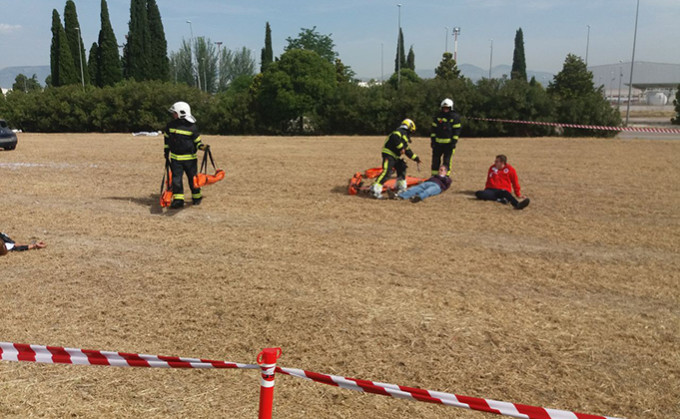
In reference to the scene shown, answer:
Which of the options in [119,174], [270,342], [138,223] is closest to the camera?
[270,342]

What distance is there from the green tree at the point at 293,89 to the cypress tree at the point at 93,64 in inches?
1164

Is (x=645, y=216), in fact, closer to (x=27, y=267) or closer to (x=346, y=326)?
(x=346, y=326)

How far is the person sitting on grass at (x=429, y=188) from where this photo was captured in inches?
429

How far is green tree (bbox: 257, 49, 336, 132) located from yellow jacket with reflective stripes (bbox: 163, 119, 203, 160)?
21703mm

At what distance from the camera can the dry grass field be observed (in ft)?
13.4

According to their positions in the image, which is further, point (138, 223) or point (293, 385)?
point (138, 223)

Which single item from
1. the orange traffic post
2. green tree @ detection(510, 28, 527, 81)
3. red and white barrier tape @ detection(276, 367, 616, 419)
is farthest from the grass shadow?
green tree @ detection(510, 28, 527, 81)

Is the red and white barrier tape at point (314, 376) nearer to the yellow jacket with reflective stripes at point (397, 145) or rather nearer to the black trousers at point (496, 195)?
the yellow jacket with reflective stripes at point (397, 145)

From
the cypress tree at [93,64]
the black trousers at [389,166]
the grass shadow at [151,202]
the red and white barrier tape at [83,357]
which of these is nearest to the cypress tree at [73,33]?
the cypress tree at [93,64]

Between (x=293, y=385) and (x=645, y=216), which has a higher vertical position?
(x=645, y=216)

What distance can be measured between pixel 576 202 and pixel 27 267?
30.9ft

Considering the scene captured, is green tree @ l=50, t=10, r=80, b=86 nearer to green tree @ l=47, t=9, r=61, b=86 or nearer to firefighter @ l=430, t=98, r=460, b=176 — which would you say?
green tree @ l=47, t=9, r=61, b=86

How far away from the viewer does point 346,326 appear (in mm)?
5172

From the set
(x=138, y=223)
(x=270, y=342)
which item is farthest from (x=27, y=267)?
(x=270, y=342)
